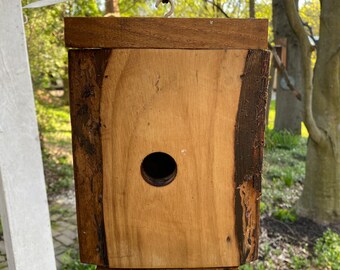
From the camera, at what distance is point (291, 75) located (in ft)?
20.0

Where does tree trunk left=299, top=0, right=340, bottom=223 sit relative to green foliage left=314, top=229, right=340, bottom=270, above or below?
above

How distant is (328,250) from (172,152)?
2233mm

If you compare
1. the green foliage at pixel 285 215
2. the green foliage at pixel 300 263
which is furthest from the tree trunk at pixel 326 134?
the green foliage at pixel 300 263

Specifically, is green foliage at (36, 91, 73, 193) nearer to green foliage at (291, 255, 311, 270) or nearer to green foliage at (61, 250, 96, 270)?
green foliage at (61, 250, 96, 270)

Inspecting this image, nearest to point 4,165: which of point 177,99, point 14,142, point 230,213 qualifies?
point 14,142

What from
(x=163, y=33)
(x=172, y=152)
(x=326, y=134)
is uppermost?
(x=163, y=33)

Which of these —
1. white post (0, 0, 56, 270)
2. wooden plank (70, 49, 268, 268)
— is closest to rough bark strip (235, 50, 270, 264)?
wooden plank (70, 49, 268, 268)

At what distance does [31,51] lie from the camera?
4.48m

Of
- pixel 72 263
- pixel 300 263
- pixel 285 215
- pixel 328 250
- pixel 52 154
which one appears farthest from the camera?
pixel 52 154

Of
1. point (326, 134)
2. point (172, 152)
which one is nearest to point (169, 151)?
point (172, 152)

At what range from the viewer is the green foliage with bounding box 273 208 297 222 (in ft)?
10.5

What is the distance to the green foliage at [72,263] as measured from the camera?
2713 millimetres

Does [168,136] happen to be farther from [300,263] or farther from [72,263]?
[72,263]

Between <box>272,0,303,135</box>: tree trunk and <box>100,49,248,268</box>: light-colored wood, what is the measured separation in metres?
5.31
